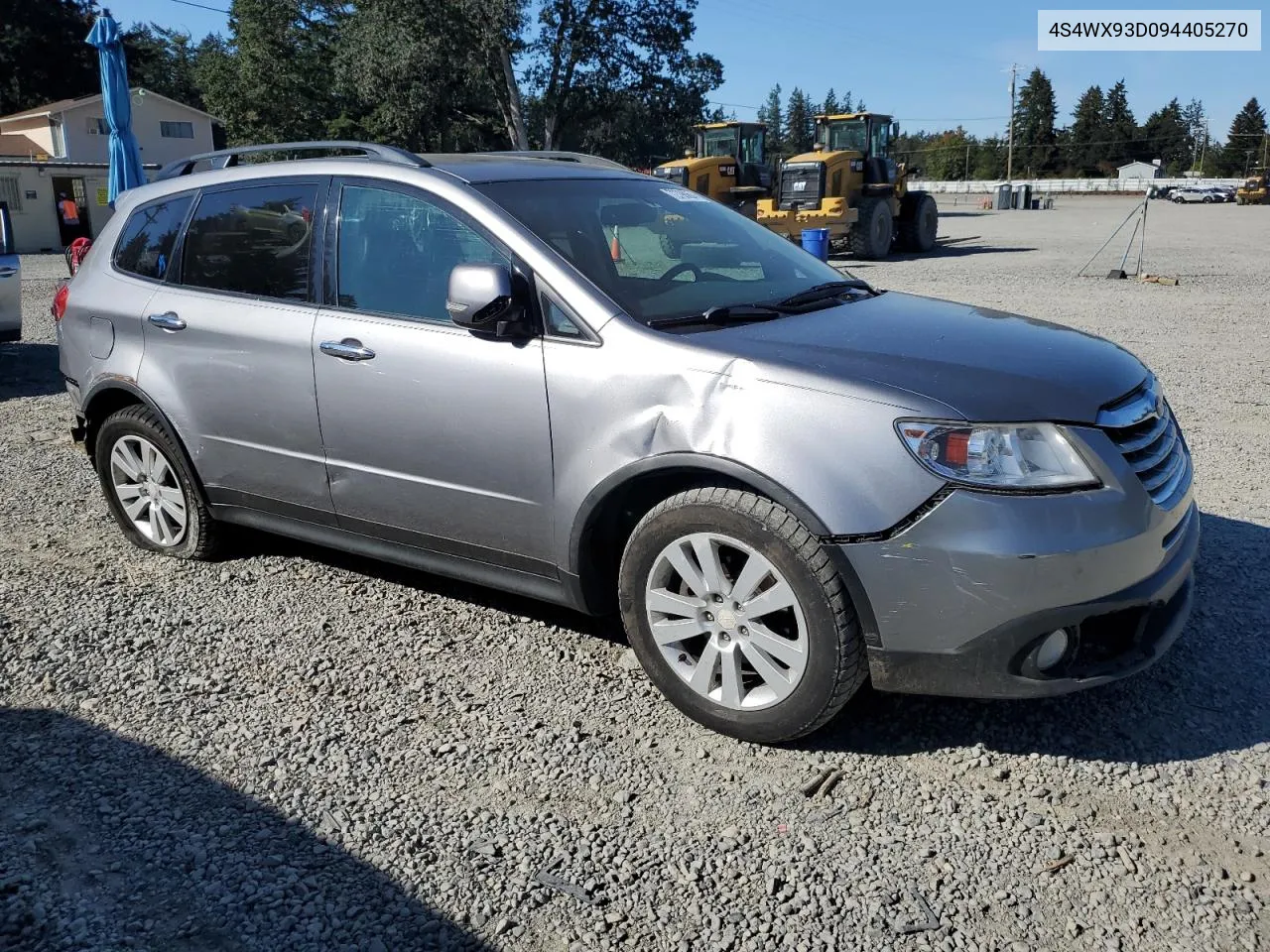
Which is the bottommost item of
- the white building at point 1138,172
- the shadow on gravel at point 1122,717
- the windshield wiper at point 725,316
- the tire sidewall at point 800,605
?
the shadow on gravel at point 1122,717

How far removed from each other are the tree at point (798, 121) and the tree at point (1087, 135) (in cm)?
3094

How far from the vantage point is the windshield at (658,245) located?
140 inches

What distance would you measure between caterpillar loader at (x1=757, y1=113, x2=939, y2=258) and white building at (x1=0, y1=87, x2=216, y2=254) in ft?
65.9

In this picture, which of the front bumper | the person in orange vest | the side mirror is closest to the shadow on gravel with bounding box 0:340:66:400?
the side mirror

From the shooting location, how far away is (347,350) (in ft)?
12.5

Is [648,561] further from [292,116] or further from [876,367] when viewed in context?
[292,116]

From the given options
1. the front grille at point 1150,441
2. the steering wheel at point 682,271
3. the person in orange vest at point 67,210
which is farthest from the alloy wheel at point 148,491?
the person in orange vest at point 67,210

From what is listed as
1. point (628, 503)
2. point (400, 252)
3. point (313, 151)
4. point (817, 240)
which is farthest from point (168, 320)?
point (817, 240)

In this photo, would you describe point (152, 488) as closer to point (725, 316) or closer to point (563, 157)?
point (563, 157)

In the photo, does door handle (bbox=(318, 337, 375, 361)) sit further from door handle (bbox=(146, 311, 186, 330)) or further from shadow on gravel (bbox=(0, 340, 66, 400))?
shadow on gravel (bbox=(0, 340, 66, 400))

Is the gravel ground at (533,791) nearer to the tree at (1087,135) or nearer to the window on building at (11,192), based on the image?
the window on building at (11,192)

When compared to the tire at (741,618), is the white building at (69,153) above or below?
above

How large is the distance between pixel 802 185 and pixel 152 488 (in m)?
19.4

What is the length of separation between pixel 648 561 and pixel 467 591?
1.48m
